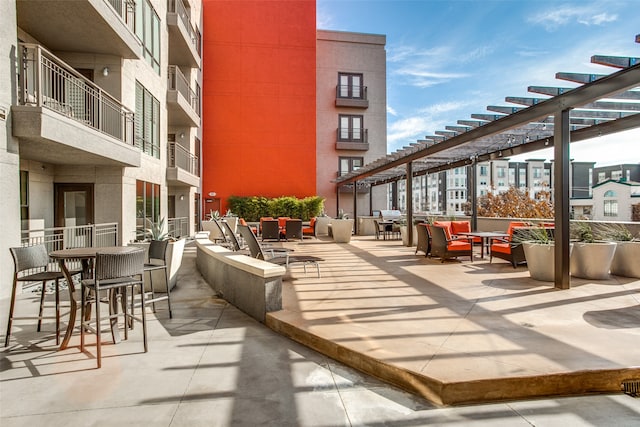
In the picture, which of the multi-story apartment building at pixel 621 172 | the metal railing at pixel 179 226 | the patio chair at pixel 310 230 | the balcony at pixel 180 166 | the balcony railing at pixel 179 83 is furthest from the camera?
the multi-story apartment building at pixel 621 172

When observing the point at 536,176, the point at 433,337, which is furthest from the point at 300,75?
the point at 536,176

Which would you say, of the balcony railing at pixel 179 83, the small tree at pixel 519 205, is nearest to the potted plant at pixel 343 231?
the balcony railing at pixel 179 83

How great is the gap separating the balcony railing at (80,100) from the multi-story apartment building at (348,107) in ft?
54.3

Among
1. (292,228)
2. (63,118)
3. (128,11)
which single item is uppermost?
(128,11)

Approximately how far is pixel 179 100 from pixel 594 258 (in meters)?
13.7

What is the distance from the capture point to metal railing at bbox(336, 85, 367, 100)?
26.7 m

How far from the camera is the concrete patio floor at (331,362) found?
8.84 feet

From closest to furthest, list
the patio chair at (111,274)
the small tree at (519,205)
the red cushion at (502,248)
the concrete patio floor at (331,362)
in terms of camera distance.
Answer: the concrete patio floor at (331,362)
the patio chair at (111,274)
the red cushion at (502,248)
the small tree at (519,205)

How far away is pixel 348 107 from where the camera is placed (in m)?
26.6

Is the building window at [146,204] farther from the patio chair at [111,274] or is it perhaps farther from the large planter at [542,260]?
the large planter at [542,260]

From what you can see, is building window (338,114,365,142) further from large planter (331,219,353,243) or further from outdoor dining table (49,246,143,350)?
outdoor dining table (49,246,143,350)

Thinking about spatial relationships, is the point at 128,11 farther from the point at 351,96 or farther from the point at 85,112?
the point at 351,96

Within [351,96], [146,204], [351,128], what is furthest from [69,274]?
[351,96]

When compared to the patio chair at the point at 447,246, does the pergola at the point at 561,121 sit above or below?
above
